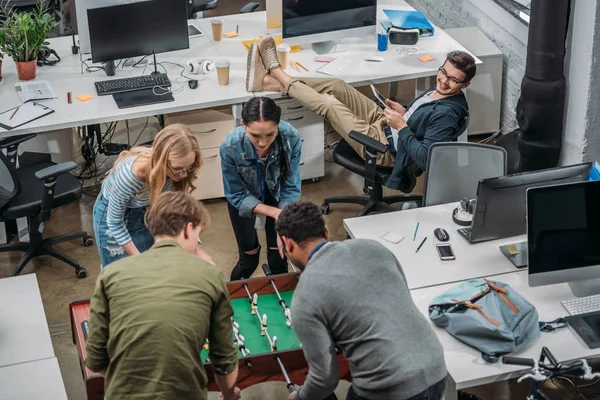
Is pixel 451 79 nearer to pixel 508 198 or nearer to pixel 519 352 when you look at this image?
pixel 508 198

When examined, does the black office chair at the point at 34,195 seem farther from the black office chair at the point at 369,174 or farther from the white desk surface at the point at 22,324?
the black office chair at the point at 369,174

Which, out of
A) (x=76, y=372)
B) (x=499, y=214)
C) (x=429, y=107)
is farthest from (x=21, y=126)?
(x=499, y=214)

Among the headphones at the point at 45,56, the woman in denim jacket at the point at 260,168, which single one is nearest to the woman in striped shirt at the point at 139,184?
the woman in denim jacket at the point at 260,168

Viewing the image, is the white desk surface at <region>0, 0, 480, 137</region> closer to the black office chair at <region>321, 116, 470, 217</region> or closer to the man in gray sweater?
the black office chair at <region>321, 116, 470, 217</region>

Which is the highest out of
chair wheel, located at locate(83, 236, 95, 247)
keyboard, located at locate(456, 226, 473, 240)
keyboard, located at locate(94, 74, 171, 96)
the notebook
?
keyboard, located at locate(94, 74, 171, 96)

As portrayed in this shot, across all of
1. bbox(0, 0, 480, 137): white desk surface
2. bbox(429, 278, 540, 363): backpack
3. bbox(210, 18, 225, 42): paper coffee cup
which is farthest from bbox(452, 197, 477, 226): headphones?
bbox(210, 18, 225, 42): paper coffee cup

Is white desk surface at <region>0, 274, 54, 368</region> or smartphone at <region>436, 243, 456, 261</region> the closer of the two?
white desk surface at <region>0, 274, 54, 368</region>

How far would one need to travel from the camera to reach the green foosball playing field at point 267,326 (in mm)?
3809

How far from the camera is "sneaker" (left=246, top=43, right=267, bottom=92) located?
19.2 ft

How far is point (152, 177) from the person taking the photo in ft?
13.3

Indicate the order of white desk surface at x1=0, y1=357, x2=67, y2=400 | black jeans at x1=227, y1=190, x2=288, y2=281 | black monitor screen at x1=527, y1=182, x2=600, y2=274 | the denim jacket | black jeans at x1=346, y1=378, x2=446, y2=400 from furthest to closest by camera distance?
black jeans at x1=227, y1=190, x2=288, y2=281
the denim jacket
black monitor screen at x1=527, y1=182, x2=600, y2=274
white desk surface at x1=0, y1=357, x2=67, y2=400
black jeans at x1=346, y1=378, x2=446, y2=400

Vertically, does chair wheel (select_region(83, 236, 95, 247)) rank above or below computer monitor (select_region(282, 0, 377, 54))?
below

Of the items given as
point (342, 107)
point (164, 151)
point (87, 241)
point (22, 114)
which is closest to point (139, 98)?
point (22, 114)

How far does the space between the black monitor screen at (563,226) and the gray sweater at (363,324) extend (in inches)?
33.2
